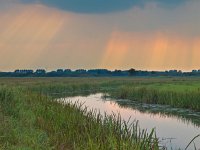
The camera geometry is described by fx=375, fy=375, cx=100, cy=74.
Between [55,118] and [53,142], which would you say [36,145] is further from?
[55,118]

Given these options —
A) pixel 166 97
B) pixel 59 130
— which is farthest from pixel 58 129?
pixel 166 97

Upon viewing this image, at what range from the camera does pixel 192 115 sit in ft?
85.5

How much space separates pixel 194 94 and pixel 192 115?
4255 millimetres

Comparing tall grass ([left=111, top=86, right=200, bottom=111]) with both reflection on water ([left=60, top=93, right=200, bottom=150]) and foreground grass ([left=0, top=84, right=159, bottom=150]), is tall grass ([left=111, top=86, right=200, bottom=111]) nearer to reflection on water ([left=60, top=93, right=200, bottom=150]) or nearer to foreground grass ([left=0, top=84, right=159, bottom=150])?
reflection on water ([left=60, top=93, right=200, bottom=150])

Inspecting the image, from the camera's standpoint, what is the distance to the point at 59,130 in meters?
14.0

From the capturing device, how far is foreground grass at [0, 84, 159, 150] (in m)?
10.1

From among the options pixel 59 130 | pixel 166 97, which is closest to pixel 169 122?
pixel 166 97

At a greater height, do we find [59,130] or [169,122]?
[59,130]

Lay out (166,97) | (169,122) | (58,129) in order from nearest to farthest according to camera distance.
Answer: (58,129) → (169,122) → (166,97)

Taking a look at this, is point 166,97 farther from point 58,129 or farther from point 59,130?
point 59,130

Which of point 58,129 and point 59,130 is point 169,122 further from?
point 59,130

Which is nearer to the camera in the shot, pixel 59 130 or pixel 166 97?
pixel 59 130

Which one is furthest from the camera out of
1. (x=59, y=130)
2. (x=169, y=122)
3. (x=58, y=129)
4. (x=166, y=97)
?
(x=166, y=97)

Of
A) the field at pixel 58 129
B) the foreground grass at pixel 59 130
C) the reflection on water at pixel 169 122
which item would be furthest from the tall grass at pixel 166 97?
the foreground grass at pixel 59 130
